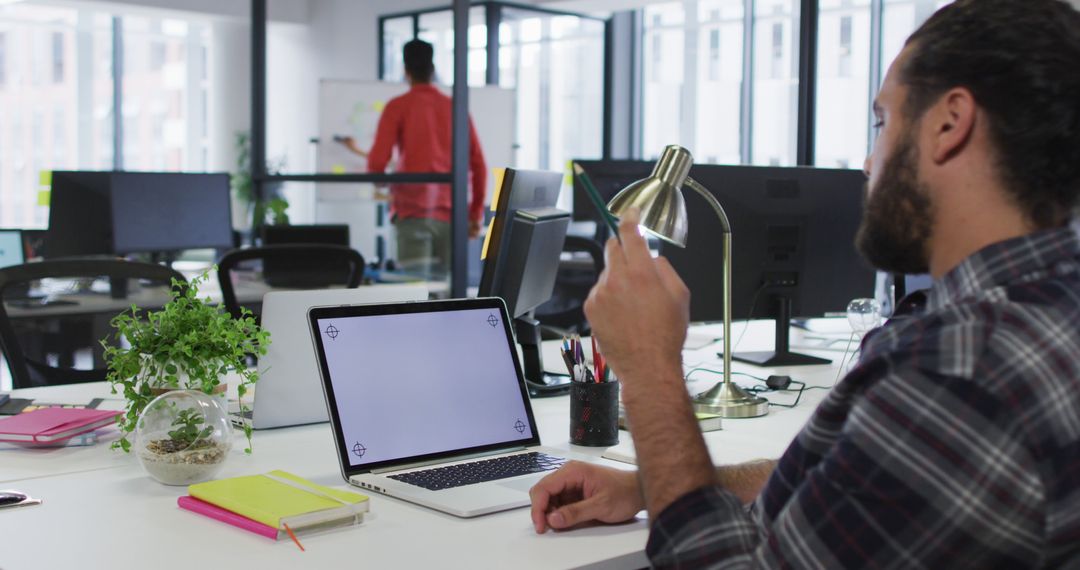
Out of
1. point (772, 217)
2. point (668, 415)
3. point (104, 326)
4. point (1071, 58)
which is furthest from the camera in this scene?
point (104, 326)

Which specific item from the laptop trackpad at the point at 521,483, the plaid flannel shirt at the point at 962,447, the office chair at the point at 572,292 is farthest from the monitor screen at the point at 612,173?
the plaid flannel shirt at the point at 962,447

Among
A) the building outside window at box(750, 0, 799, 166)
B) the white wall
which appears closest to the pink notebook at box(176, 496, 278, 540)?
the building outside window at box(750, 0, 799, 166)

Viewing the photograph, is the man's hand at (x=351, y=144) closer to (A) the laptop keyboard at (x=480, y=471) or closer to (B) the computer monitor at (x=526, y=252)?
(B) the computer monitor at (x=526, y=252)

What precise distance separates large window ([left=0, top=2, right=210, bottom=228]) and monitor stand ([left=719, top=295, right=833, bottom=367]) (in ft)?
25.1

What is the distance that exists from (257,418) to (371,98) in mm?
5531

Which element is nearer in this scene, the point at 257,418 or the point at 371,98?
the point at 257,418

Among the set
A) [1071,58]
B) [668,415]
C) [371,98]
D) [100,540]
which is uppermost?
[371,98]

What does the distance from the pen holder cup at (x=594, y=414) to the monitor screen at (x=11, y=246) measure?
3015mm

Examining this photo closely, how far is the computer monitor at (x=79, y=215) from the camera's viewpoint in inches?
156

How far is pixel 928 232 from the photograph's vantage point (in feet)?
3.24

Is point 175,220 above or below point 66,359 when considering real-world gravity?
above

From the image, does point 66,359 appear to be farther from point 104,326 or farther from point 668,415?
point 668,415

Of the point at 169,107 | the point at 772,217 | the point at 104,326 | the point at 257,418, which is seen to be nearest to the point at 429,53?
the point at 104,326

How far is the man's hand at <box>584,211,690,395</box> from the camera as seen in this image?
109 cm
